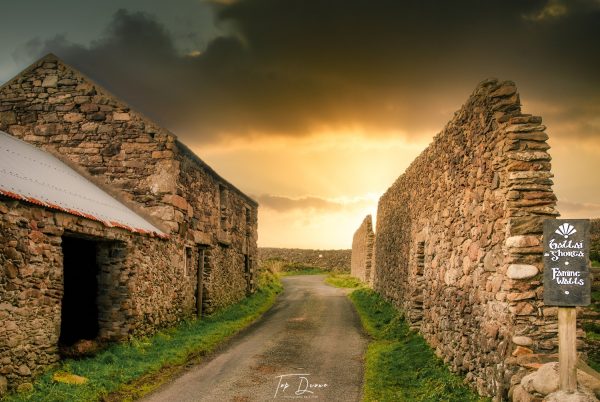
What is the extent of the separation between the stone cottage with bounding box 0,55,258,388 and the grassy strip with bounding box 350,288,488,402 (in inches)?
217

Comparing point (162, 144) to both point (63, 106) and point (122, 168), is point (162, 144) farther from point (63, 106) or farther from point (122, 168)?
point (63, 106)

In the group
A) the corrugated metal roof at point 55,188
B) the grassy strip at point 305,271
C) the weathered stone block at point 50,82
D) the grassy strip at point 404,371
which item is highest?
the weathered stone block at point 50,82

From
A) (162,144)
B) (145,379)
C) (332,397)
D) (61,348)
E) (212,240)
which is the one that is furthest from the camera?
(212,240)

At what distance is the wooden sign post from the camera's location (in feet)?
15.6

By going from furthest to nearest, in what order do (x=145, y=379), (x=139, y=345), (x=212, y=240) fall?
(x=212, y=240), (x=139, y=345), (x=145, y=379)

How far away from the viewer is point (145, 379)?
28.1 ft

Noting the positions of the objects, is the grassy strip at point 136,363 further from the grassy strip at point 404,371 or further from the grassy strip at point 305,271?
the grassy strip at point 305,271

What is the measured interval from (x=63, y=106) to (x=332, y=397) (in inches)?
465

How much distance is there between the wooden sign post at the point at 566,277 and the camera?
4754mm

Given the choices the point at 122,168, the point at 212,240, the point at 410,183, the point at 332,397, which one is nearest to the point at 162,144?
the point at 122,168

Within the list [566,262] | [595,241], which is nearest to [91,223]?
[566,262]

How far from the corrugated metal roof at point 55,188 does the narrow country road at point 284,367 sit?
3.69 metres

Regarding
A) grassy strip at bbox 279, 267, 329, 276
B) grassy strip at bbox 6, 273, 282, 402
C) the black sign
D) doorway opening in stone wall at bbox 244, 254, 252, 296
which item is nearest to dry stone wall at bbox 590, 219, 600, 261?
the black sign
